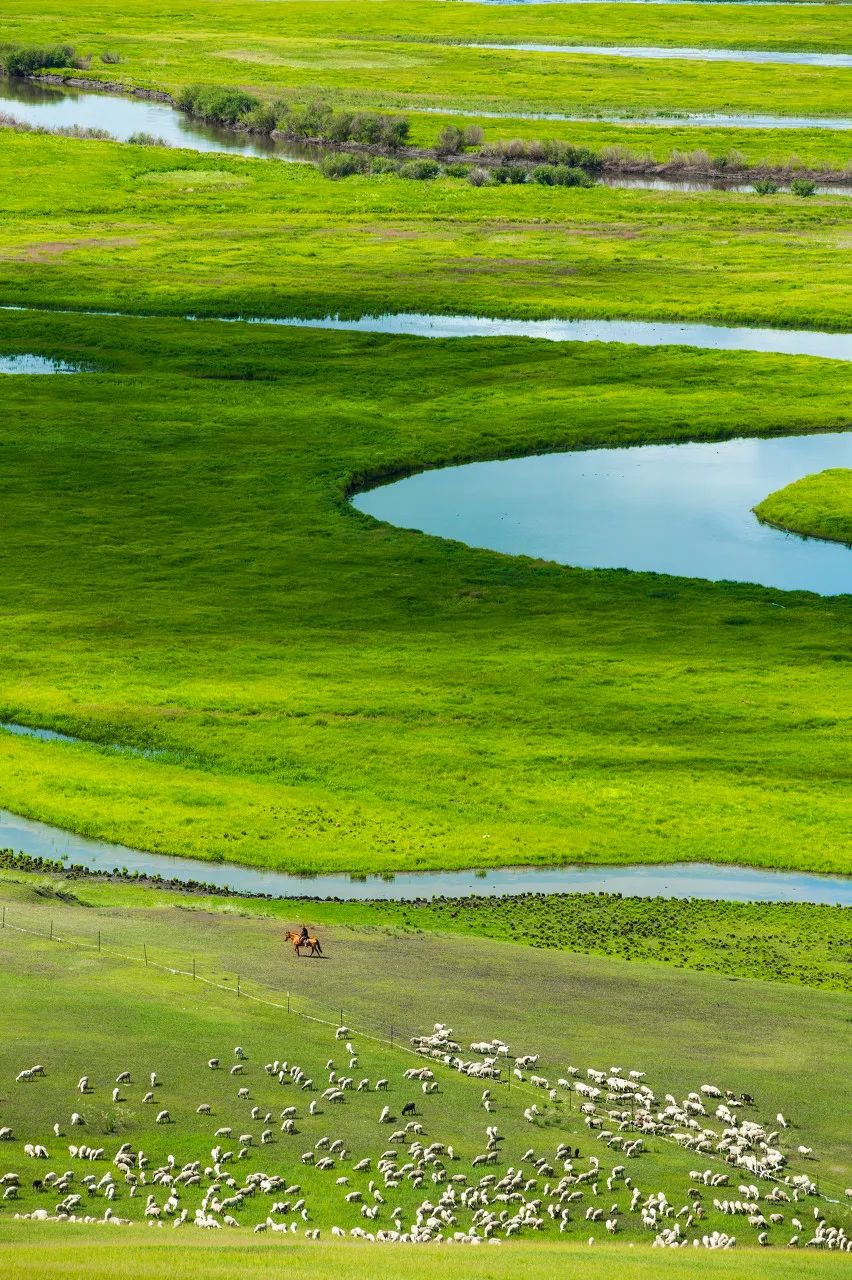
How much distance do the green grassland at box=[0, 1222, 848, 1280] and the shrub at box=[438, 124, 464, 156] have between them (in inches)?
6635

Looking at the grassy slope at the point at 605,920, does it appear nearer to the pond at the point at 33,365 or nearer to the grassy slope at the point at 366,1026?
the grassy slope at the point at 366,1026

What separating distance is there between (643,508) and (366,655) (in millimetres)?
26620

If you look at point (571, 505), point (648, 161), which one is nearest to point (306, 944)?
point (571, 505)

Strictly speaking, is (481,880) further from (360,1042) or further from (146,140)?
(146,140)

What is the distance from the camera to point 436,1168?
32.8 meters

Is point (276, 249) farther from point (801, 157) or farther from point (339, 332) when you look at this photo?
point (801, 157)

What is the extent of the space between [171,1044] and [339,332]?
285 feet

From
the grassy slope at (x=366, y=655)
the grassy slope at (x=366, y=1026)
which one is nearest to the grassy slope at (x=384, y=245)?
the grassy slope at (x=366, y=655)

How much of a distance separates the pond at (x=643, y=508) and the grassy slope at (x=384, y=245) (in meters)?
29.4

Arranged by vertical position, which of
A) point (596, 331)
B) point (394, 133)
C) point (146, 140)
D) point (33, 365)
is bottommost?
point (33, 365)

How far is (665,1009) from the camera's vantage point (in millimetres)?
41719

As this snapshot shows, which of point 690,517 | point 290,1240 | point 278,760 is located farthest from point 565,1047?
point 690,517

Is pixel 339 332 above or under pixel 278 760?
above

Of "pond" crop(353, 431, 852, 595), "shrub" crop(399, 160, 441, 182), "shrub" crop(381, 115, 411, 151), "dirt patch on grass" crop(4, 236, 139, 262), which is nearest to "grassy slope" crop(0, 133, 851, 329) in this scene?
"dirt patch on grass" crop(4, 236, 139, 262)
